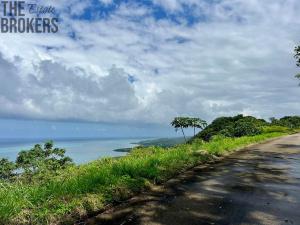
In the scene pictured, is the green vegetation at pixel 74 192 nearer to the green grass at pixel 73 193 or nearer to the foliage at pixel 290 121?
the green grass at pixel 73 193

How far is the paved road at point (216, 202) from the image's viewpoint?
7578 mm

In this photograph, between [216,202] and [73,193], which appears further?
[216,202]

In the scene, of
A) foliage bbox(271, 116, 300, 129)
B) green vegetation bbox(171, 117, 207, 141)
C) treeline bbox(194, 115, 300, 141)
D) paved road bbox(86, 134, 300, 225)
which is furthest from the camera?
foliage bbox(271, 116, 300, 129)

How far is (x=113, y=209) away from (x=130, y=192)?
145cm

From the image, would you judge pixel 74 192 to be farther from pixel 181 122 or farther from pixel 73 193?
pixel 181 122

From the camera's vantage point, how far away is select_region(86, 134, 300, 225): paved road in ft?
24.9

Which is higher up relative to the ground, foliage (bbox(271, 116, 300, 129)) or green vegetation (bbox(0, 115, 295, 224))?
foliage (bbox(271, 116, 300, 129))

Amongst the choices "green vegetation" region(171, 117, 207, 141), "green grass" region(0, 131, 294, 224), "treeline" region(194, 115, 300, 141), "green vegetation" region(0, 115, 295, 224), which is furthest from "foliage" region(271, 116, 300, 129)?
"green grass" region(0, 131, 294, 224)

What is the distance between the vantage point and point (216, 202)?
29.7 ft

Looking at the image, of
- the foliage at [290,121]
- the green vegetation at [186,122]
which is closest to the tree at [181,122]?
Result: the green vegetation at [186,122]

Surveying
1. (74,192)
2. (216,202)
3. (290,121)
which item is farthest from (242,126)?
(290,121)

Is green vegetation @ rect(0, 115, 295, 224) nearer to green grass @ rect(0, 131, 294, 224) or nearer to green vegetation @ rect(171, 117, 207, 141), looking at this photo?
green grass @ rect(0, 131, 294, 224)

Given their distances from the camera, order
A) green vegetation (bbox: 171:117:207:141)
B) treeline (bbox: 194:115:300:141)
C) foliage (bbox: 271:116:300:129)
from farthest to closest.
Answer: foliage (bbox: 271:116:300:129)
treeline (bbox: 194:115:300:141)
green vegetation (bbox: 171:117:207:141)

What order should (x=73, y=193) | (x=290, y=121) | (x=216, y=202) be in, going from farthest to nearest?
(x=290, y=121) → (x=216, y=202) → (x=73, y=193)
